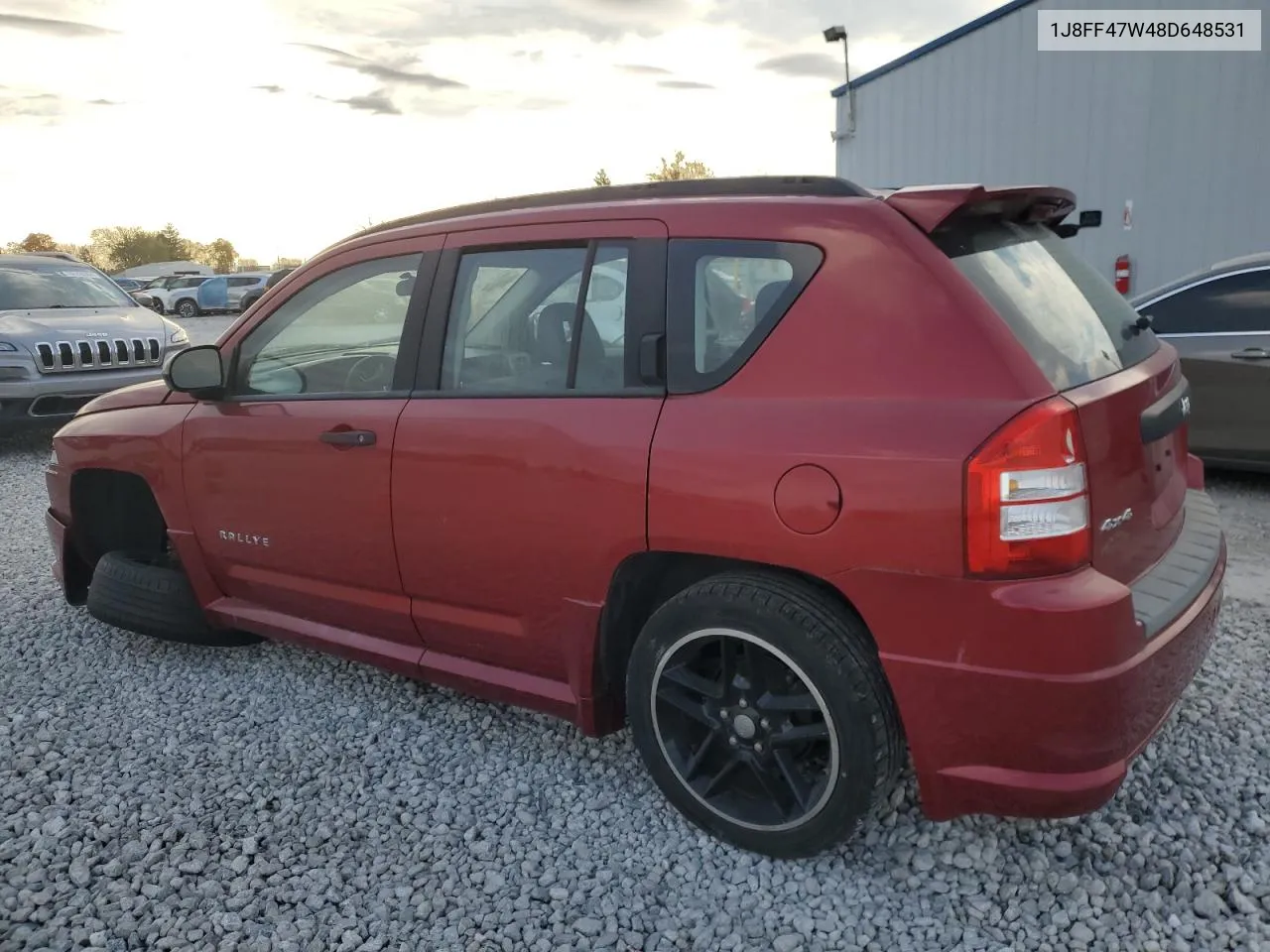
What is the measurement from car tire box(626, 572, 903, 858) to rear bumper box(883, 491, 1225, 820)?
0.12m

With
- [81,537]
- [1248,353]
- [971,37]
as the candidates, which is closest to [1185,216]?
[971,37]

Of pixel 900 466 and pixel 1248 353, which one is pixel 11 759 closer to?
pixel 900 466

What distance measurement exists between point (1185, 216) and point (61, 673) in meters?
12.5

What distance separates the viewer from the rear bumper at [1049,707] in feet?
7.07

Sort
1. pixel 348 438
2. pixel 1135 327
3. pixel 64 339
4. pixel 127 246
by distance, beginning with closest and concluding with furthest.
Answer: pixel 1135 327 < pixel 348 438 < pixel 64 339 < pixel 127 246

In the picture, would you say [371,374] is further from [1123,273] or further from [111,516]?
[1123,273]

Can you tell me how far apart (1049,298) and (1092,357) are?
187mm

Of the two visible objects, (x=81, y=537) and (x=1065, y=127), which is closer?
(x=81, y=537)

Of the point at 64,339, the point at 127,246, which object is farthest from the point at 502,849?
the point at 127,246

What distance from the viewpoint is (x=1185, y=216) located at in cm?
1173

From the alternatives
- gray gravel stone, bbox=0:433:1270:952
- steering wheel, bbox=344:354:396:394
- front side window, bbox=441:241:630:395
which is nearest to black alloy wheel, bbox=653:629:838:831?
gray gravel stone, bbox=0:433:1270:952

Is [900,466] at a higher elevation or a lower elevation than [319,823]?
higher

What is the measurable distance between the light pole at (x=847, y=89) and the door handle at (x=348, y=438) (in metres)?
12.7

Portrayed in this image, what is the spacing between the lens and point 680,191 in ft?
9.23
